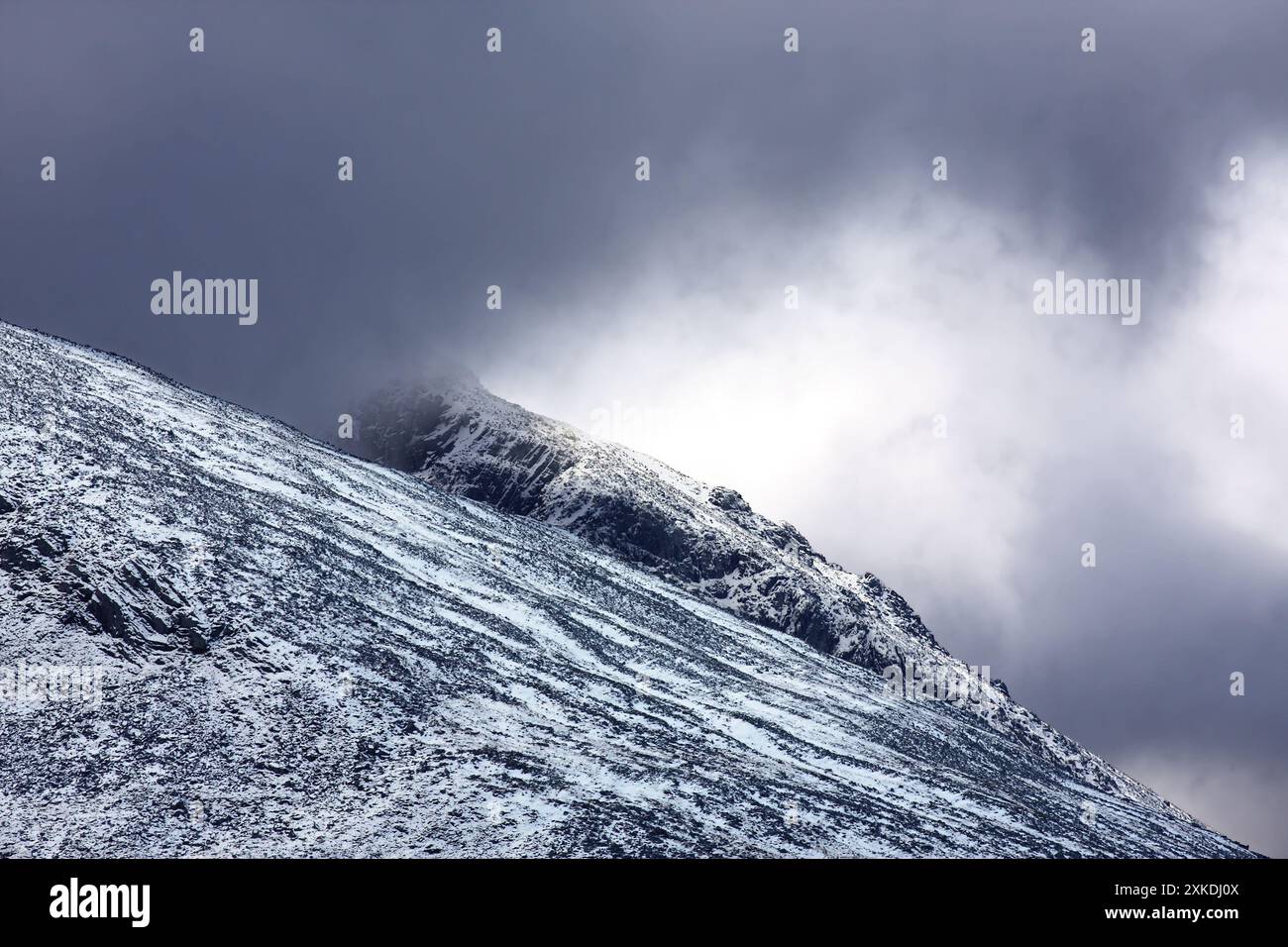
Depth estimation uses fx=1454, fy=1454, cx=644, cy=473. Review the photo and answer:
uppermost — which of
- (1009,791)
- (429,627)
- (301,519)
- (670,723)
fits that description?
(301,519)

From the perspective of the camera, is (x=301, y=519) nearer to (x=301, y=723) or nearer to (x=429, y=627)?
(x=429, y=627)

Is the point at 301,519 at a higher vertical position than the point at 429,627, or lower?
higher
